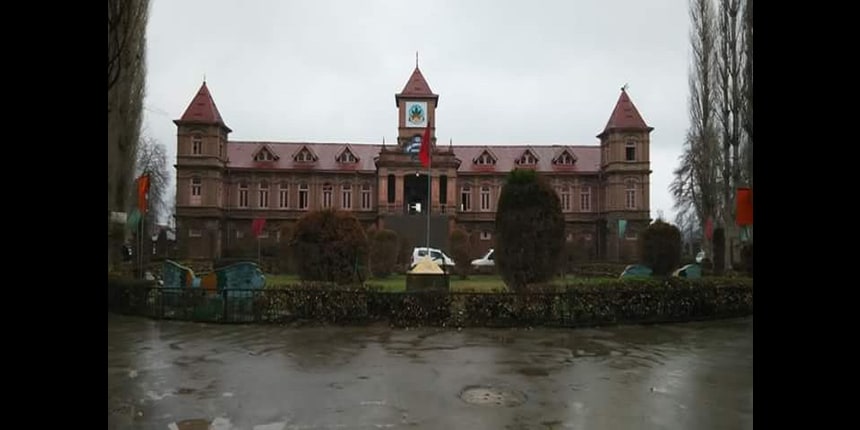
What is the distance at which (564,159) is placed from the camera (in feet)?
196

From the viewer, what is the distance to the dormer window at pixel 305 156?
192ft

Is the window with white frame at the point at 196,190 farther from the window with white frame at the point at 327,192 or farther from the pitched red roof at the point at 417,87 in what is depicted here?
the pitched red roof at the point at 417,87

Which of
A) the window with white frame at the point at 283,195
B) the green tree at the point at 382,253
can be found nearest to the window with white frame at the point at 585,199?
the window with white frame at the point at 283,195

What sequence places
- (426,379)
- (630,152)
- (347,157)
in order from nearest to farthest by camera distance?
(426,379), (630,152), (347,157)

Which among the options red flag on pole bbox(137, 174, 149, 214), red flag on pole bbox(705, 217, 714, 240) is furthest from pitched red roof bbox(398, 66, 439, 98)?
red flag on pole bbox(137, 174, 149, 214)

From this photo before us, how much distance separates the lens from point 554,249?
16.7 metres

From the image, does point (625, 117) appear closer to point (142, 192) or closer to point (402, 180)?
point (402, 180)

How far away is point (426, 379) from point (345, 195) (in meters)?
50.7

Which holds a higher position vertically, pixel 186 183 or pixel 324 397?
pixel 186 183

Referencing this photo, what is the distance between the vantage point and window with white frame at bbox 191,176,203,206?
53.8 m

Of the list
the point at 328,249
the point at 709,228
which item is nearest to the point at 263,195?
the point at 709,228
